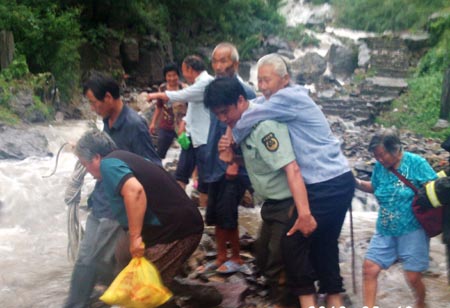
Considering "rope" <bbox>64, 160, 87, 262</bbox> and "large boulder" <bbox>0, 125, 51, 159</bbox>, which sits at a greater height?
"large boulder" <bbox>0, 125, 51, 159</bbox>

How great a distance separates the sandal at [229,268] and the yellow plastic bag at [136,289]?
1.33 metres

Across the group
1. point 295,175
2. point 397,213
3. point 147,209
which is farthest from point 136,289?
point 397,213

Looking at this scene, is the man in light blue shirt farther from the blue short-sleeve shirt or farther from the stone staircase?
the stone staircase

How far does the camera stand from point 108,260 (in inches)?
143

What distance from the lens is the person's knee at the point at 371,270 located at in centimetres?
373

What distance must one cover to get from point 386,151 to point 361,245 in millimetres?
2635

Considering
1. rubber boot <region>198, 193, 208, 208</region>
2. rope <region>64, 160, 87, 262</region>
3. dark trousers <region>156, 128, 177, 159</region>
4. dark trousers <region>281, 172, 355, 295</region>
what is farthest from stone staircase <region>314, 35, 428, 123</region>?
dark trousers <region>281, 172, 355, 295</region>

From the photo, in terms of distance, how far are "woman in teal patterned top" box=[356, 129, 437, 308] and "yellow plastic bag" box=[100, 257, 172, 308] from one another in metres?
1.43

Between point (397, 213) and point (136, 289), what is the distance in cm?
170

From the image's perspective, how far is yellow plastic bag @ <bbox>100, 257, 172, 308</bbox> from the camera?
10.3 ft

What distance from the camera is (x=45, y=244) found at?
5.97 m

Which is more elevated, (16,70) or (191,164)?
(16,70)

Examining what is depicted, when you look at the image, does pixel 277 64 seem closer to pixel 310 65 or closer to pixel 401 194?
pixel 401 194

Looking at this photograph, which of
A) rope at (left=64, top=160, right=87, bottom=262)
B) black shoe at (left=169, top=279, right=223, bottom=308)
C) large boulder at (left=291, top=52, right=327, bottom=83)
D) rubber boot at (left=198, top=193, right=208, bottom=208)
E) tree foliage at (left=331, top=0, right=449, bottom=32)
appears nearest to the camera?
rope at (left=64, top=160, right=87, bottom=262)
